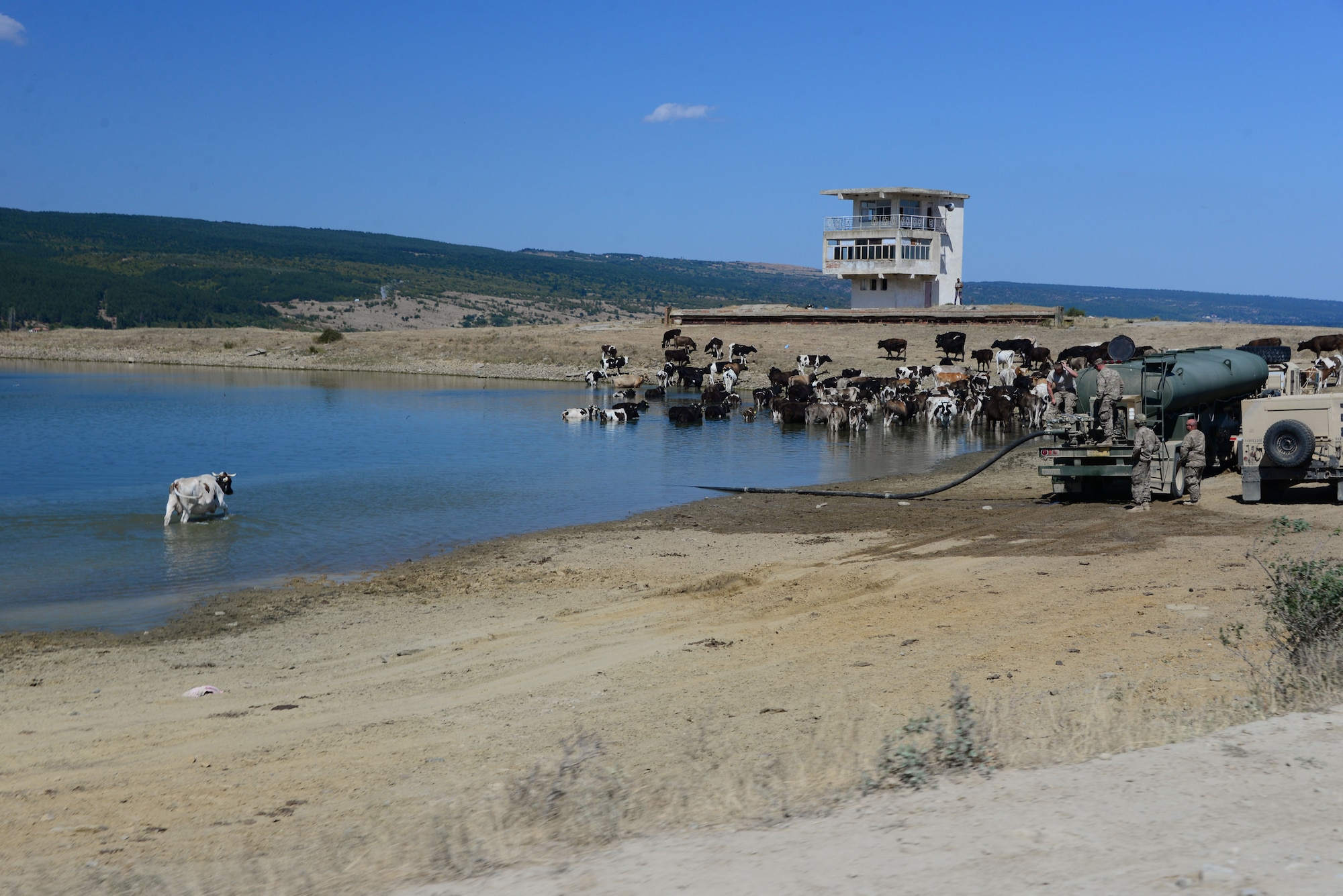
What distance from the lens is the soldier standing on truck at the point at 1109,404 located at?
1627 cm

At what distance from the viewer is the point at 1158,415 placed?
56.1 ft

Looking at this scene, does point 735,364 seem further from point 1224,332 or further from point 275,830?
point 275,830

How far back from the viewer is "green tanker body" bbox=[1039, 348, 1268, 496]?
16.4 meters

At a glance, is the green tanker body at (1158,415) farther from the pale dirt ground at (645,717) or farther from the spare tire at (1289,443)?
the pale dirt ground at (645,717)

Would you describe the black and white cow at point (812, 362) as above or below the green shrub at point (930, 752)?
above

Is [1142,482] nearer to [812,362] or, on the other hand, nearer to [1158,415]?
→ [1158,415]

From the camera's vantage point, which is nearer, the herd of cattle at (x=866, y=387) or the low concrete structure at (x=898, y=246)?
the herd of cattle at (x=866, y=387)

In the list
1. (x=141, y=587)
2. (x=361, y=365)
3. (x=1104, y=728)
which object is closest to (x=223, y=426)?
(x=141, y=587)

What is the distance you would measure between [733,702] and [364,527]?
1049cm

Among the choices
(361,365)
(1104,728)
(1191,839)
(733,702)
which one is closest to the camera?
(1191,839)

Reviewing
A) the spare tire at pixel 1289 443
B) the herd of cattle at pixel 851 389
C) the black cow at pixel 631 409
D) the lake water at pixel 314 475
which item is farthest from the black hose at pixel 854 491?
the black cow at pixel 631 409

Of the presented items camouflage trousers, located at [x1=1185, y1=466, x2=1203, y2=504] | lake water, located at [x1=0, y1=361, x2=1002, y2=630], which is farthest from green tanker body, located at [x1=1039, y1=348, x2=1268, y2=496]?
lake water, located at [x1=0, y1=361, x2=1002, y2=630]

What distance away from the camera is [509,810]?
5508mm

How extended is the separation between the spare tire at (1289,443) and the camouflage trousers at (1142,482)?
1458mm
